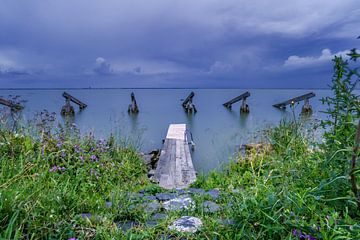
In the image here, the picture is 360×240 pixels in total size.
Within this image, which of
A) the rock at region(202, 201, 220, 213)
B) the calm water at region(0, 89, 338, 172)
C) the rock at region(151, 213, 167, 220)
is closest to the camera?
the rock at region(151, 213, 167, 220)

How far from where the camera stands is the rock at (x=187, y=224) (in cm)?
198

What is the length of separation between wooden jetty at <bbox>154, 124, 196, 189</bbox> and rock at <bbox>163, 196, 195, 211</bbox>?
4.53 feet

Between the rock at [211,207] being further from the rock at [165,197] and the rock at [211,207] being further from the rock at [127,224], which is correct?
the rock at [127,224]

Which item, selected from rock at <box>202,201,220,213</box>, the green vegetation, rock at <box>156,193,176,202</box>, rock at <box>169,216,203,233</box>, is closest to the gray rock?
the green vegetation

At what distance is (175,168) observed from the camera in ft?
17.6

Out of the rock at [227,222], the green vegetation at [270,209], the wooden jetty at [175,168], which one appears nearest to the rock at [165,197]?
the green vegetation at [270,209]

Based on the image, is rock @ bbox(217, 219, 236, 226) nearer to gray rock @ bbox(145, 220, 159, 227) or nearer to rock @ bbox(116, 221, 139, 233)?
gray rock @ bbox(145, 220, 159, 227)

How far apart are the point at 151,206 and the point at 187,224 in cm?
61

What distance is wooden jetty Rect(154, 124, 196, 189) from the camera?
14.9 feet

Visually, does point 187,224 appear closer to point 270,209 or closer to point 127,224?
point 127,224

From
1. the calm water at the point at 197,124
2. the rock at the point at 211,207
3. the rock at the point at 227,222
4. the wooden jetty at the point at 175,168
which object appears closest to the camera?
the rock at the point at 227,222

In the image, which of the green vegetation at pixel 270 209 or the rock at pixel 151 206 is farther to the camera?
the rock at pixel 151 206

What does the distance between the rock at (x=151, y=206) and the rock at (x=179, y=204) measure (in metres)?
0.08

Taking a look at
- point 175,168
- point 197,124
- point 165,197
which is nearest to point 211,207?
point 165,197
